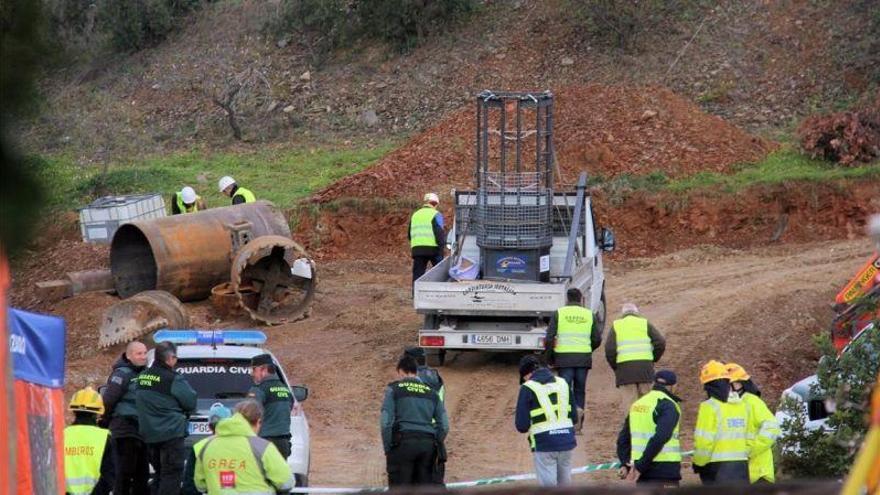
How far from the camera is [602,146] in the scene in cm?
2955

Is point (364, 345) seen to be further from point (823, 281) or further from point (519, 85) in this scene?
point (519, 85)

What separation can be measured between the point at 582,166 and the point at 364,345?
984 centimetres

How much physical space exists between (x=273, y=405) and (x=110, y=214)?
14.0 meters

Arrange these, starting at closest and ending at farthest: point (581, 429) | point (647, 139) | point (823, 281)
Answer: point (581, 429) < point (823, 281) < point (647, 139)

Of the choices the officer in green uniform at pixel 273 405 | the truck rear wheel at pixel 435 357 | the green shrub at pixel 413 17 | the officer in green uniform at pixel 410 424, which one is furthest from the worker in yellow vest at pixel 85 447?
the green shrub at pixel 413 17

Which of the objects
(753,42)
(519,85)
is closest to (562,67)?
(519,85)

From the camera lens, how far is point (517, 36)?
37875mm

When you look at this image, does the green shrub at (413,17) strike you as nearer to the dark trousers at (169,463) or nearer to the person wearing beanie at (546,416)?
the person wearing beanie at (546,416)

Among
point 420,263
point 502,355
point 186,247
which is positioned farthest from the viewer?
point 186,247

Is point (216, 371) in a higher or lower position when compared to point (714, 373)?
lower

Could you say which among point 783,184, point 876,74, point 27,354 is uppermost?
point 876,74

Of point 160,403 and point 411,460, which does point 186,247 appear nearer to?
point 160,403

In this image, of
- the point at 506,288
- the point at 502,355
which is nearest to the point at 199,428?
the point at 506,288

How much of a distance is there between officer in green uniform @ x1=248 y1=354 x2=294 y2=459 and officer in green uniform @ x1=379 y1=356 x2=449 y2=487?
2.60 ft
